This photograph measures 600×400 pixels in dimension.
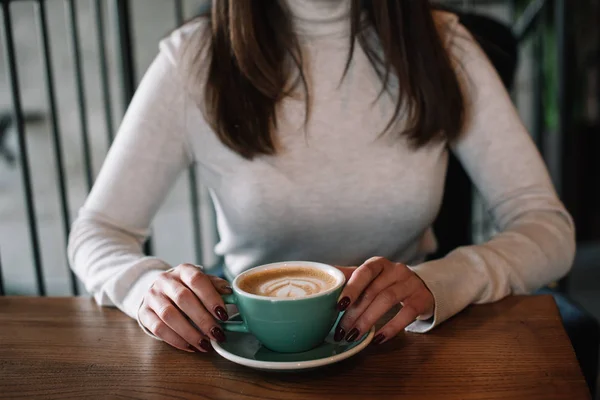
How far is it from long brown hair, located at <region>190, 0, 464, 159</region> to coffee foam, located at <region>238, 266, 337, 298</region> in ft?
1.33

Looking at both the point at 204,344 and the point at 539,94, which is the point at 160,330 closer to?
the point at 204,344

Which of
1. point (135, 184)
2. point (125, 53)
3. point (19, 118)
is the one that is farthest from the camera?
point (125, 53)

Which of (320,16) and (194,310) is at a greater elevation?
(320,16)

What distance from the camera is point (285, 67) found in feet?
3.72

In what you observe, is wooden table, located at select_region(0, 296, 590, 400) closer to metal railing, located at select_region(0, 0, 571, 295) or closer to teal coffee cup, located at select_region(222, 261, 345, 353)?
teal coffee cup, located at select_region(222, 261, 345, 353)

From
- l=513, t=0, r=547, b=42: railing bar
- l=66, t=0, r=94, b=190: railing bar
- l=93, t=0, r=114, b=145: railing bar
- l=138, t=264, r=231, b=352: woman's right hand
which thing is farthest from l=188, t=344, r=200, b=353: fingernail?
l=513, t=0, r=547, b=42: railing bar

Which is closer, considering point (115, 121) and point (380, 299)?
point (380, 299)

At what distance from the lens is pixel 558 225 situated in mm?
1033

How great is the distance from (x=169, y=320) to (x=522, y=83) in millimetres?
3095

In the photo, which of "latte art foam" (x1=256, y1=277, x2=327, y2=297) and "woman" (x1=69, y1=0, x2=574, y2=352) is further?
"woman" (x1=69, y1=0, x2=574, y2=352)

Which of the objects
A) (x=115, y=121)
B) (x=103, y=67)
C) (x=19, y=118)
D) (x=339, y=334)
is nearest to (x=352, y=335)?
(x=339, y=334)

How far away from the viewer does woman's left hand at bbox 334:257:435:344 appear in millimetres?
687

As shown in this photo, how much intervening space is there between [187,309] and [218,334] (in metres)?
0.05

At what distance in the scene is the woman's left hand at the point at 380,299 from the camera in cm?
69
